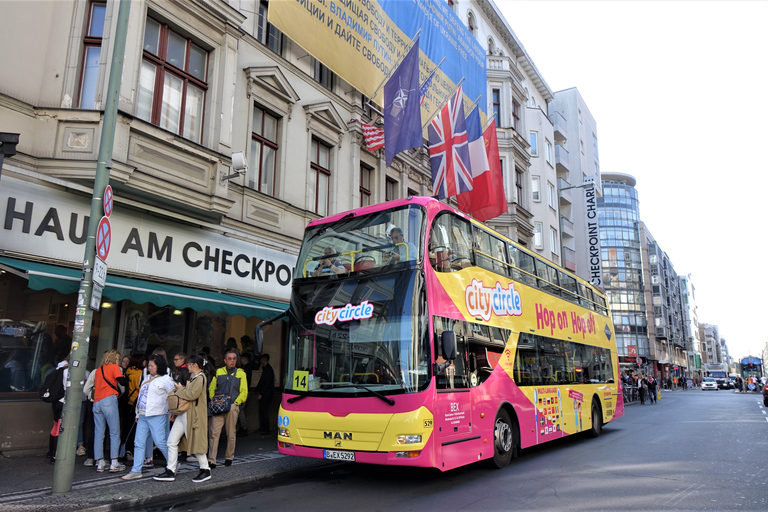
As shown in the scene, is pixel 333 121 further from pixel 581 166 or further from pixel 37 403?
pixel 581 166

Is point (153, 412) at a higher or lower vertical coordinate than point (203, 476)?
higher

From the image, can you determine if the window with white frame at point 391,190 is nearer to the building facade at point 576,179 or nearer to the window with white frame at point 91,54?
the window with white frame at point 91,54

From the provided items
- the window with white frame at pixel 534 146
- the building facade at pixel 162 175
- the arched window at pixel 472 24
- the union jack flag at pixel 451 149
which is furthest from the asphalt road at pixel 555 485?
the window with white frame at pixel 534 146

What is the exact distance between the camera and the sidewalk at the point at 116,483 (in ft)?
21.4

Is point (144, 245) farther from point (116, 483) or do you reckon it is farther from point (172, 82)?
point (116, 483)

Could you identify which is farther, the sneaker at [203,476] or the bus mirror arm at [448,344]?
the sneaker at [203,476]

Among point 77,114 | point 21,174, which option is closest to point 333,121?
point 77,114

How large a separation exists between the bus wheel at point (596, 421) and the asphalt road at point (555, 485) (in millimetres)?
2250

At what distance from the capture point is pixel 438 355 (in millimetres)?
7727

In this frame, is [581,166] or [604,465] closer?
[604,465]

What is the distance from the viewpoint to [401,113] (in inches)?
607

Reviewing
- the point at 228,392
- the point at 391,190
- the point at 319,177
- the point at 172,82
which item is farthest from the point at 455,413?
the point at 391,190

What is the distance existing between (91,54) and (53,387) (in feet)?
20.9

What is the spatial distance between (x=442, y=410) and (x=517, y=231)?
21.1 meters
